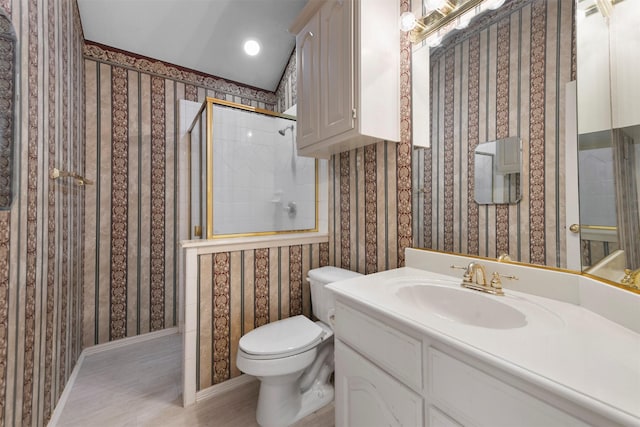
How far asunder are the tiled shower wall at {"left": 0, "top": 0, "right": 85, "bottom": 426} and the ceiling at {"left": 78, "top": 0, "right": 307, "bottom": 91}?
14.3 inches

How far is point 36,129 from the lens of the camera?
3.76 feet

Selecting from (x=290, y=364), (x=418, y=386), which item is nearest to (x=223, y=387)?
(x=290, y=364)

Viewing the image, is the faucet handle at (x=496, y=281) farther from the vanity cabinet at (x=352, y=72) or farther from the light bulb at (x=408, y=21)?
the light bulb at (x=408, y=21)

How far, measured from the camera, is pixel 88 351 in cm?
219

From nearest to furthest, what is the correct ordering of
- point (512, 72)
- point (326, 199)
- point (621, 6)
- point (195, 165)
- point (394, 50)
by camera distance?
point (621, 6), point (512, 72), point (394, 50), point (326, 199), point (195, 165)

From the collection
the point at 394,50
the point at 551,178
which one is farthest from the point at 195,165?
the point at 551,178

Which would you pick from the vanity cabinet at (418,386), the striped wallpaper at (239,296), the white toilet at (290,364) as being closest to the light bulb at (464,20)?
the vanity cabinet at (418,386)

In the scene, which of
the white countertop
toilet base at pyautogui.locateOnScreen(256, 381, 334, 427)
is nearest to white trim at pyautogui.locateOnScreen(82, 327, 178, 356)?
toilet base at pyautogui.locateOnScreen(256, 381, 334, 427)

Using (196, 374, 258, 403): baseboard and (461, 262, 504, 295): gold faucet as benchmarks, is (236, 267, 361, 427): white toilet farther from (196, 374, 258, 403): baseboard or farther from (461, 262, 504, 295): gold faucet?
(461, 262, 504, 295): gold faucet

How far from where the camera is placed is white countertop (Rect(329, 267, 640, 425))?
478 mm

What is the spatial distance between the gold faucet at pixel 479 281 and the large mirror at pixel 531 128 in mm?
121

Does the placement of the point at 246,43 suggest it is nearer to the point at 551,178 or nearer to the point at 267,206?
Answer: the point at 267,206

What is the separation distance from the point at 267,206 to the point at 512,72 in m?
1.66

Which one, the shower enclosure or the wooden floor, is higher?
the shower enclosure
